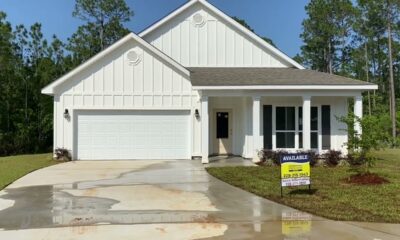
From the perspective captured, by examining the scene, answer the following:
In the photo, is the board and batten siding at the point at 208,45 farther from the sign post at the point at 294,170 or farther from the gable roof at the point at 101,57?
the sign post at the point at 294,170

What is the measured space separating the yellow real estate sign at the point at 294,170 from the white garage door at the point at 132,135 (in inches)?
412

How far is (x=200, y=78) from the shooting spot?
765 inches

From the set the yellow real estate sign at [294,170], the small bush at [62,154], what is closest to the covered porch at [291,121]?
the small bush at [62,154]

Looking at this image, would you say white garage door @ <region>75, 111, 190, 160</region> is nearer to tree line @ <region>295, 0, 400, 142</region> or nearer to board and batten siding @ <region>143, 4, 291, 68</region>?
board and batten siding @ <region>143, 4, 291, 68</region>

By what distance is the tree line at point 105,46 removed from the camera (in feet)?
97.1

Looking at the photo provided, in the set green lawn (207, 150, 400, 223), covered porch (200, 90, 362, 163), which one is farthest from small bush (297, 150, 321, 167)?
green lawn (207, 150, 400, 223)

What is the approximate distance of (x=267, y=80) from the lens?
62.5 ft

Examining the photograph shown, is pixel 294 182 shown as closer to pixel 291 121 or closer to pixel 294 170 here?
pixel 294 170

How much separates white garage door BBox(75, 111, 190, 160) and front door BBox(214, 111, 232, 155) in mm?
1493

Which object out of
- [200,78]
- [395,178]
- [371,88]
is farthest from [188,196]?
[371,88]

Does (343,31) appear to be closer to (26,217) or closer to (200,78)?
(200,78)

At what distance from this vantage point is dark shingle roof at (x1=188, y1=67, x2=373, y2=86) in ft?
60.7

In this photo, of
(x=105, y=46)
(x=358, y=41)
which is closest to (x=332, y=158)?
(x=105, y=46)

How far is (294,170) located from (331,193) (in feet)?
4.07
